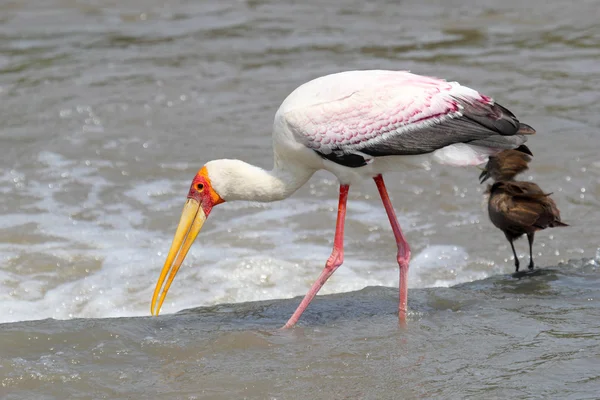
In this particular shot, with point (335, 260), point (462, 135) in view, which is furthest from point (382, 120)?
point (335, 260)

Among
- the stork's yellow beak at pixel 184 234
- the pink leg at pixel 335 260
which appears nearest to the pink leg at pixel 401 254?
the pink leg at pixel 335 260

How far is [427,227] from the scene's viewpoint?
855 centimetres

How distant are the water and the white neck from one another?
812 millimetres

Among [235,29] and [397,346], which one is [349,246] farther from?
[235,29]

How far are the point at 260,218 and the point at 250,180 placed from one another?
8.23 ft

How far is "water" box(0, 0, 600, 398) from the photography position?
5.24 meters

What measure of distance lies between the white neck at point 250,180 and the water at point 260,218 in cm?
81

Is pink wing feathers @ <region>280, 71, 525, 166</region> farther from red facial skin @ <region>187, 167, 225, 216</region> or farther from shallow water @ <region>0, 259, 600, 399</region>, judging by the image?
shallow water @ <region>0, 259, 600, 399</region>

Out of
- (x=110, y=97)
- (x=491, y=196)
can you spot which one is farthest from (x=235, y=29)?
(x=491, y=196)

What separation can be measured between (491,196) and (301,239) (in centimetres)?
172

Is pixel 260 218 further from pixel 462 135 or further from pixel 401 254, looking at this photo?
pixel 462 135

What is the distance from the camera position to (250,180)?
6305 millimetres

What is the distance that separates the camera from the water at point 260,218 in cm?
524

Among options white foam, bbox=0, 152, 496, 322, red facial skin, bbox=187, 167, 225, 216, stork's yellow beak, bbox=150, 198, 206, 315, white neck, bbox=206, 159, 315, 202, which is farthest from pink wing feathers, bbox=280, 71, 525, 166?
white foam, bbox=0, 152, 496, 322
